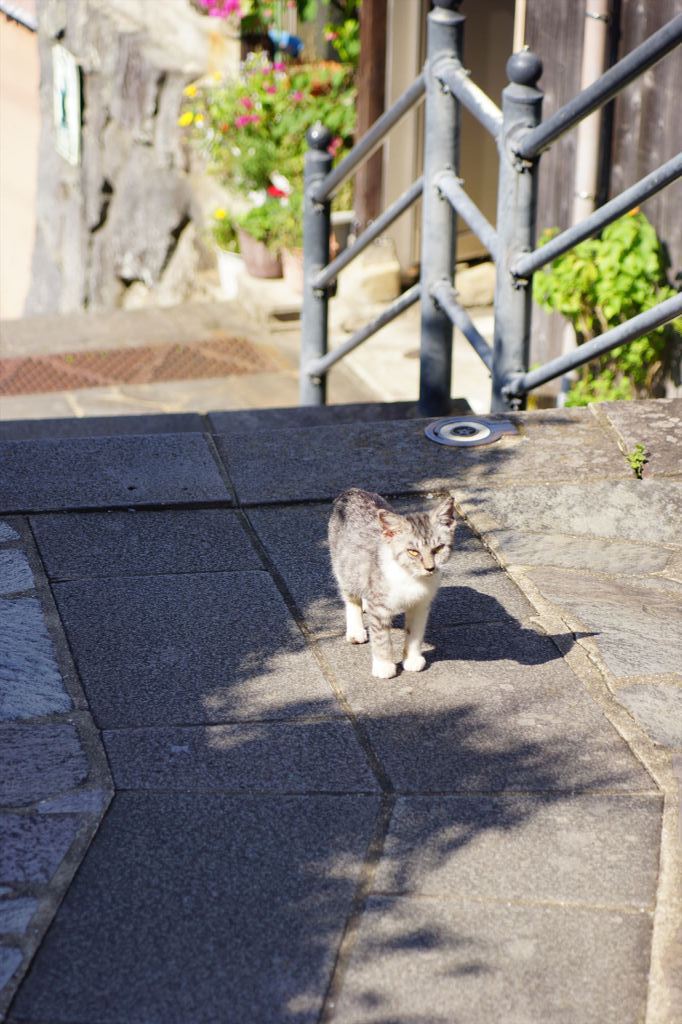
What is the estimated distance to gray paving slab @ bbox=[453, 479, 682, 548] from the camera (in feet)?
13.4

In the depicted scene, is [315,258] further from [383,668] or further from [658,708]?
[658,708]

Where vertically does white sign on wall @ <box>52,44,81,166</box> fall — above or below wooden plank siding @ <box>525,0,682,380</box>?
below

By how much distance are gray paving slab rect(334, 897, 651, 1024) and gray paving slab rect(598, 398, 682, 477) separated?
6.99ft

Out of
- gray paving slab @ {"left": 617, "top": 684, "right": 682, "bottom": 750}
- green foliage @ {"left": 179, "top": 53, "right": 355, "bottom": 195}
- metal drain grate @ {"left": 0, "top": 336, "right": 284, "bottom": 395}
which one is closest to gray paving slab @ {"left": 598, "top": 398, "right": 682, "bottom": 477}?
gray paving slab @ {"left": 617, "top": 684, "right": 682, "bottom": 750}

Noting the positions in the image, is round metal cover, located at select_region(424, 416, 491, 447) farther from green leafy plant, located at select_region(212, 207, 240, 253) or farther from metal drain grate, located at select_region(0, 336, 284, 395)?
green leafy plant, located at select_region(212, 207, 240, 253)

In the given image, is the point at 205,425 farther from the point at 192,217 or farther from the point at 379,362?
the point at 192,217

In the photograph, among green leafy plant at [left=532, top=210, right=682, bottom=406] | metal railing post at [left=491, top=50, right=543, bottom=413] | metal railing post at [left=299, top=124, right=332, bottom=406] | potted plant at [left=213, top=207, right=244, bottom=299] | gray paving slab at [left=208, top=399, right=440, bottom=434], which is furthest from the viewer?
potted plant at [left=213, top=207, right=244, bottom=299]

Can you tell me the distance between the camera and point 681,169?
3988 millimetres

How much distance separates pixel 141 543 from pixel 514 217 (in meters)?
1.79

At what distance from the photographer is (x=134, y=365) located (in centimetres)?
905

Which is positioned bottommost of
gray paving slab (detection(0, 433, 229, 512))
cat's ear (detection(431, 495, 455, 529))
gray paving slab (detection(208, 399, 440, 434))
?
gray paving slab (detection(208, 399, 440, 434))

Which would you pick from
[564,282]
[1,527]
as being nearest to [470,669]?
[1,527]

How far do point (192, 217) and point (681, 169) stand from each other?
8.50 meters

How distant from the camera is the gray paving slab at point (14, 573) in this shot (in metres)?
3.66
